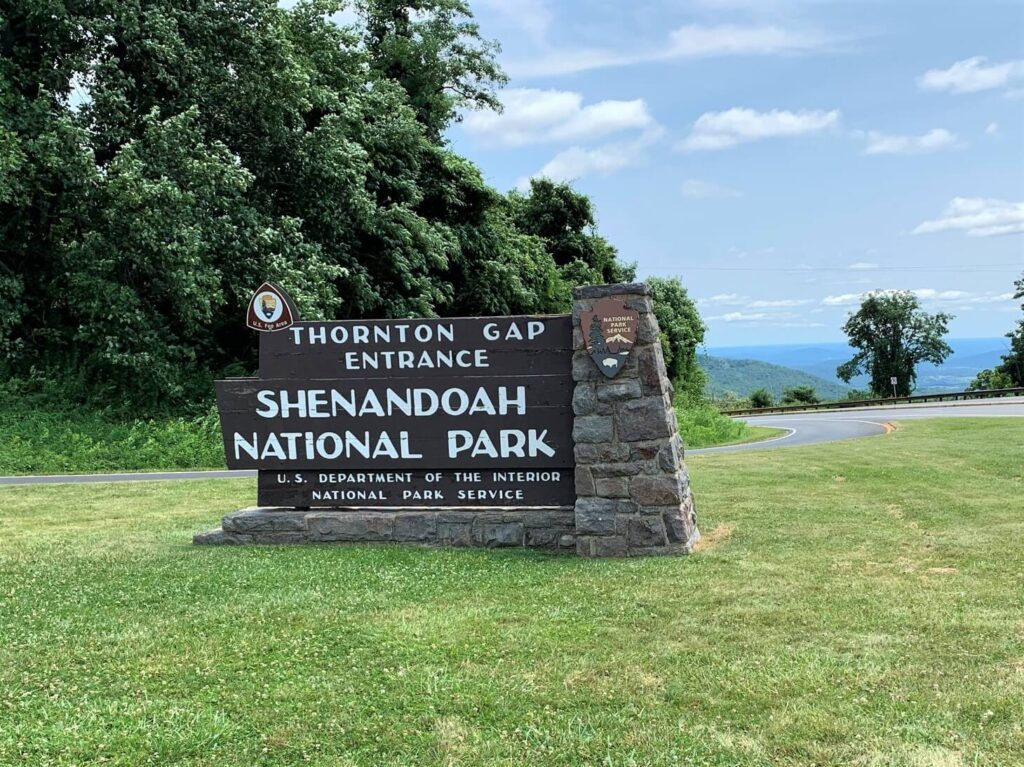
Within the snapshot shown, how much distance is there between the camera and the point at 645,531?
7.19 m

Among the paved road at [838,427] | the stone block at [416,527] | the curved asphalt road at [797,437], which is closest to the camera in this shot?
the stone block at [416,527]

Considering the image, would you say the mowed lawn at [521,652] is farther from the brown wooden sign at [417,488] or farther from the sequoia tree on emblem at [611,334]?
the sequoia tree on emblem at [611,334]

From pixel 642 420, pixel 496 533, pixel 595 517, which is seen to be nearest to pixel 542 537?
pixel 496 533

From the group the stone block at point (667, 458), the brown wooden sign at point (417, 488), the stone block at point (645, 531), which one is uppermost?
the stone block at point (667, 458)

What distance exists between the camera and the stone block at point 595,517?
723 cm

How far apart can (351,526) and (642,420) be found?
2.91m

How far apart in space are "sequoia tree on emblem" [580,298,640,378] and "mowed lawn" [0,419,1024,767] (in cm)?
169

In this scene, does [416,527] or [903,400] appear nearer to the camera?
[416,527]

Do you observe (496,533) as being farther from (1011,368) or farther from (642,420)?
(1011,368)

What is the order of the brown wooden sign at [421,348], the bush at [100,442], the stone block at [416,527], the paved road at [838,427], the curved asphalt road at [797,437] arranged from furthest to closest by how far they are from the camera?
the paved road at [838,427]
the bush at [100,442]
the curved asphalt road at [797,437]
the stone block at [416,527]
the brown wooden sign at [421,348]

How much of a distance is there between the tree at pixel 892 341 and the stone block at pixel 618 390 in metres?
77.3

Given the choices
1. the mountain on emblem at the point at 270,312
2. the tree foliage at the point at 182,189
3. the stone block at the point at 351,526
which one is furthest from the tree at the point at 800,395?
the mountain on emblem at the point at 270,312

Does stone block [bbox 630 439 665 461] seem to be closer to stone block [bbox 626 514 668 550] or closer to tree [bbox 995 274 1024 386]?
stone block [bbox 626 514 668 550]

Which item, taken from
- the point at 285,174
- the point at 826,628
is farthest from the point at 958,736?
the point at 285,174
